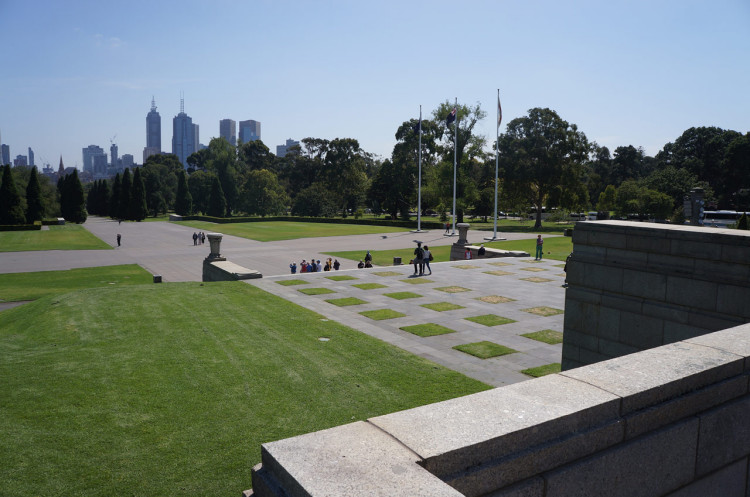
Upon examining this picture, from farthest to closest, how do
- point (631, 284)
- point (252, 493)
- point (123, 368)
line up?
point (123, 368) → point (631, 284) → point (252, 493)

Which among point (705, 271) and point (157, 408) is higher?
point (705, 271)

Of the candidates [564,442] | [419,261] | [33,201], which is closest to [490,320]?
[419,261]

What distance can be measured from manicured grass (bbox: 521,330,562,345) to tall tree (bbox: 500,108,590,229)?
58138mm

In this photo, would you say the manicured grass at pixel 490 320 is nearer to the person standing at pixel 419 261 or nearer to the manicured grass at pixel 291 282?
the person standing at pixel 419 261

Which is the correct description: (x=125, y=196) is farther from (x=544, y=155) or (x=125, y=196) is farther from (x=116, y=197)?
(x=544, y=155)

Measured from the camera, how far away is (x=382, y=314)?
54.5ft

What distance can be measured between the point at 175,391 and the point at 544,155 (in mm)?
67650

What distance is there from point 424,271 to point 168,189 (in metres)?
108

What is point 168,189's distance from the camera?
120562 millimetres

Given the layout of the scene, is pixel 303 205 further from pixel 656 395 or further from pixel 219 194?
pixel 656 395

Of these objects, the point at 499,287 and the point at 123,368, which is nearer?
the point at 123,368


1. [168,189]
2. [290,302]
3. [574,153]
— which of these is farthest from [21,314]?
[168,189]

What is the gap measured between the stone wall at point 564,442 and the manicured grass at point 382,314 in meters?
12.1

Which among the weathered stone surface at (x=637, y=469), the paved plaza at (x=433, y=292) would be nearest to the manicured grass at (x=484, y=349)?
the paved plaza at (x=433, y=292)
